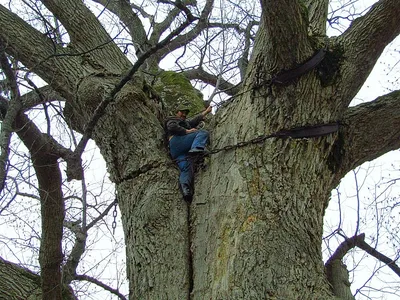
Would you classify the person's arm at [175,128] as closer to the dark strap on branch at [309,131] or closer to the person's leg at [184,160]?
the person's leg at [184,160]

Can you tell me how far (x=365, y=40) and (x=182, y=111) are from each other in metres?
1.67

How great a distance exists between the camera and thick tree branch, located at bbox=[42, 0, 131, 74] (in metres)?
4.75

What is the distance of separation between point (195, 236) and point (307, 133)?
103cm

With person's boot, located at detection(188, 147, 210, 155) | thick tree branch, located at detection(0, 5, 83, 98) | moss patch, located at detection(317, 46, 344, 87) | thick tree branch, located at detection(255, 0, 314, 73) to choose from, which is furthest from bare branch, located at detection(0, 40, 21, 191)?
moss patch, located at detection(317, 46, 344, 87)

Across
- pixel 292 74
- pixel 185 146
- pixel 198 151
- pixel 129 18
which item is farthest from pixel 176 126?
pixel 129 18

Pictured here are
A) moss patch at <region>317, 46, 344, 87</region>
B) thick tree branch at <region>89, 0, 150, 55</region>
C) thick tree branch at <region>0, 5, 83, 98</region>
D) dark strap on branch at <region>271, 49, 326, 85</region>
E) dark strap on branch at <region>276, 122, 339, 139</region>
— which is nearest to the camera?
dark strap on branch at <region>276, 122, 339, 139</region>

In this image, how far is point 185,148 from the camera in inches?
167

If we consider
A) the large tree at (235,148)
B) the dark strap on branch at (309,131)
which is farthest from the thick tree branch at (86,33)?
the dark strap on branch at (309,131)

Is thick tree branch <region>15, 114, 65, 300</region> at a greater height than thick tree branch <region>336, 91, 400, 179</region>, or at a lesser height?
lesser

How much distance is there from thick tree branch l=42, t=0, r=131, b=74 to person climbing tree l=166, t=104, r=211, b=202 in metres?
0.74

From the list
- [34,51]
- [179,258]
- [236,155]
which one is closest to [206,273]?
[179,258]

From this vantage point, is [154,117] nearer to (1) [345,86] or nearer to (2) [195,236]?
(2) [195,236]

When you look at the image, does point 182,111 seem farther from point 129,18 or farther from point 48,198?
point 129,18

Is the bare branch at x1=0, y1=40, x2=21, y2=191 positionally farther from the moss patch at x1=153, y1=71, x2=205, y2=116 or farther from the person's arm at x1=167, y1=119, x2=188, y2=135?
the moss patch at x1=153, y1=71, x2=205, y2=116
